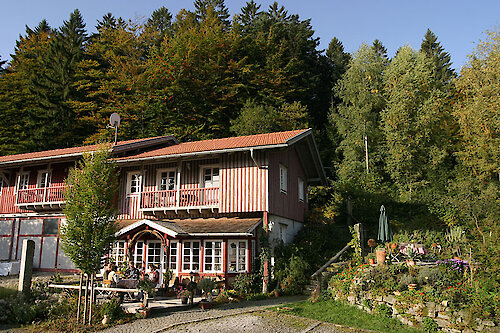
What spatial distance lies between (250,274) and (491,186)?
1499cm

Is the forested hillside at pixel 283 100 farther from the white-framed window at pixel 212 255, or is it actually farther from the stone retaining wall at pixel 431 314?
the stone retaining wall at pixel 431 314

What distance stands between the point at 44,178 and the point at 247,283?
13.7 metres

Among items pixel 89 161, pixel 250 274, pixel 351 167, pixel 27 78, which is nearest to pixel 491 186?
pixel 351 167

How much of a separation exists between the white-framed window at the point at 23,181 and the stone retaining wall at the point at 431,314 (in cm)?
1917

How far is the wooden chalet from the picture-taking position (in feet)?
54.4

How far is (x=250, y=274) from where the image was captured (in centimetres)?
1605

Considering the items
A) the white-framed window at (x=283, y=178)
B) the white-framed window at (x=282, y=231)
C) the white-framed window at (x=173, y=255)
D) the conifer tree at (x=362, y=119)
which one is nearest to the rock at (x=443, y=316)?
the white-framed window at (x=282, y=231)

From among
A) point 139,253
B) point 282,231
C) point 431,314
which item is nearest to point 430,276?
point 431,314

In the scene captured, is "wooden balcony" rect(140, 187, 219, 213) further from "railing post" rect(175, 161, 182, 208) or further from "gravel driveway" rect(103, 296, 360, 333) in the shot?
"gravel driveway" rect(103, 296, 360, 333)

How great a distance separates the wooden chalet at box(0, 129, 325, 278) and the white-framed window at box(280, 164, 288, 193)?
5cm

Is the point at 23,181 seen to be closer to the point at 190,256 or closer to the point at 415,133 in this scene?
the point at 190,256

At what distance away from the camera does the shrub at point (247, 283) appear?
1548 cm

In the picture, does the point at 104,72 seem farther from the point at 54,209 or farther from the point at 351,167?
the point at 351,167

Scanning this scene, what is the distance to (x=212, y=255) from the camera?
16609 millimetres
